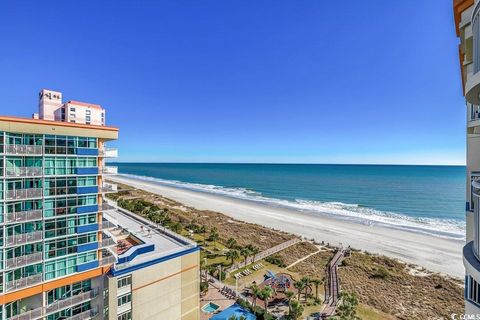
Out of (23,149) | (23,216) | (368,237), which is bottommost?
(368,237)

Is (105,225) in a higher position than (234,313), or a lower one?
higher

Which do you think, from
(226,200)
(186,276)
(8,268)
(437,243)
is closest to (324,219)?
(437,243)

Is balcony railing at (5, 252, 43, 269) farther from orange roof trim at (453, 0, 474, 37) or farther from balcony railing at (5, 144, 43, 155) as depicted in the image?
orange roof trim at (453, 0, 474, 37)

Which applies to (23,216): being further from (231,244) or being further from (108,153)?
(231,244)

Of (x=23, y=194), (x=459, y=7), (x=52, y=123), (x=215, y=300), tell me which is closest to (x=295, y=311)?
(x=215, y=300)

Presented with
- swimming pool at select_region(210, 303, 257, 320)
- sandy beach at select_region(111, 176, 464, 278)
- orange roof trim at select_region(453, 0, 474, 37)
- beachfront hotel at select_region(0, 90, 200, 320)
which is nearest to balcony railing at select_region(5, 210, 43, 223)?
beachfront hotel at select_region(0, 90, 200, 320)

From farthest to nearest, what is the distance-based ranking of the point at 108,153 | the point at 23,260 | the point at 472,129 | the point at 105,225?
1. the point at 108,153
2. the point at 105,225
3. the point at 23,260
4. the point at 472,129
